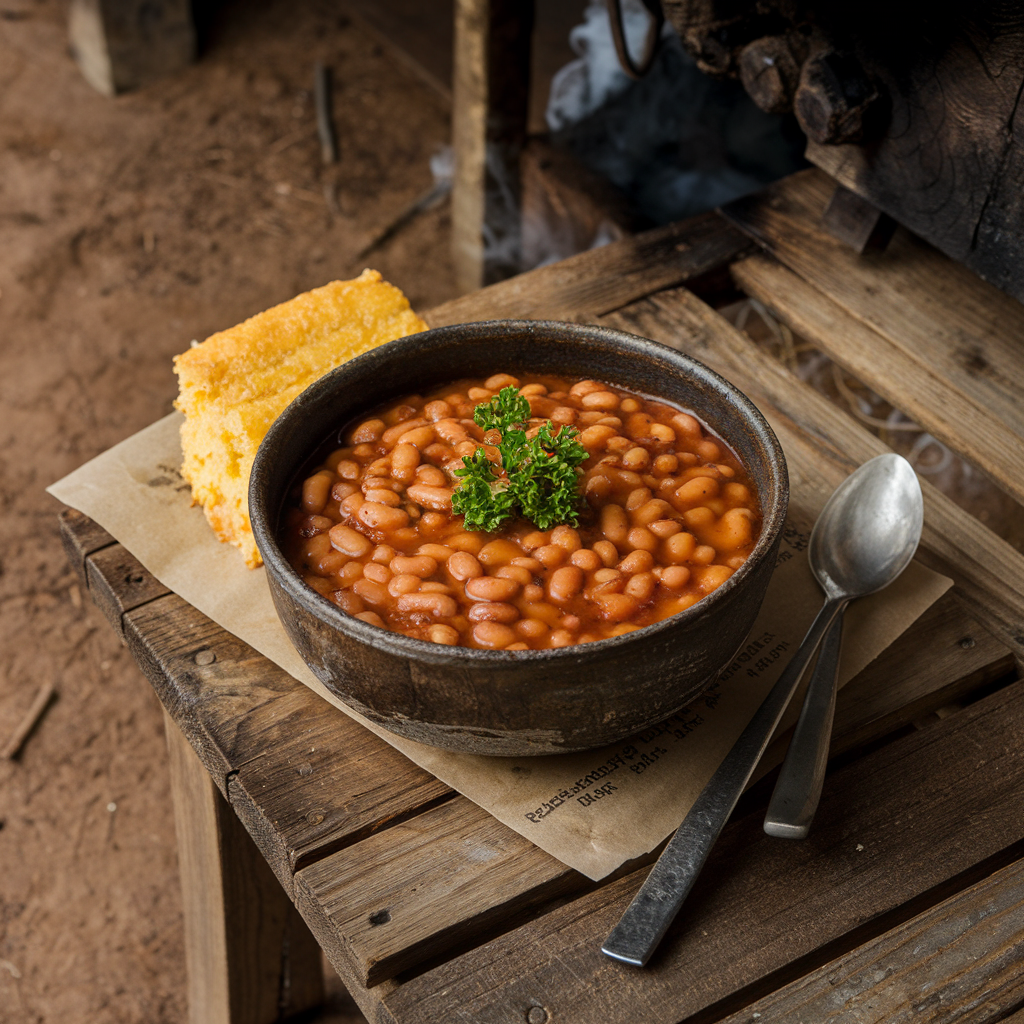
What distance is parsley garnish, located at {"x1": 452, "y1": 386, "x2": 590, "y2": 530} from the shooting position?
5.29 feet

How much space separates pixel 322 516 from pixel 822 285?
4.31ft

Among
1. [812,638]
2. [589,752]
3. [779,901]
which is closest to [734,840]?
[779,901]

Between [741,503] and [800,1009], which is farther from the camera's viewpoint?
Answer: [741,503]

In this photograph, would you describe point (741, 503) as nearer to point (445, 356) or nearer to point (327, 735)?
point (445, 356)

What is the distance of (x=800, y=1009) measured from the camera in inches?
55.0

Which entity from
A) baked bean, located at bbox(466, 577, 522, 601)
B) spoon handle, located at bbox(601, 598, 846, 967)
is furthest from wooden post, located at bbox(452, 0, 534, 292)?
spoon handle, located at bbox(601, 598, 846, 967)

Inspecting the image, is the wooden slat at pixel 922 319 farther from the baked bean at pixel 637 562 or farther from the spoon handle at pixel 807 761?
the baked bean at pixel 637 562

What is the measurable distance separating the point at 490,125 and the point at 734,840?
2.84 m

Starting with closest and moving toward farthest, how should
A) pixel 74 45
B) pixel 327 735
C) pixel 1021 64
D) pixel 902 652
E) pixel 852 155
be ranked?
1. pixel 327 735
2. pixel 902 652
3. pixel 1021 64
4. pixel 852 155
5. pixel 74 45

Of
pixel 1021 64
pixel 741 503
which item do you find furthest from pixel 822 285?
pixel 741 503

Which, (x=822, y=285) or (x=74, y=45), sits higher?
(x=822, y=285)

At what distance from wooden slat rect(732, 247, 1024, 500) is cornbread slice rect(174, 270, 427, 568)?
2.69 feet

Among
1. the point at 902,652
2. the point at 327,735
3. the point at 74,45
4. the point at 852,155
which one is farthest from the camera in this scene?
the point at 74,45

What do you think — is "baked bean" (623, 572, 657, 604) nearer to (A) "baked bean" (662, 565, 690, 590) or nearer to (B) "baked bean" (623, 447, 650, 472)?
(A) "baked bean" (662, 565, 690, 590)
